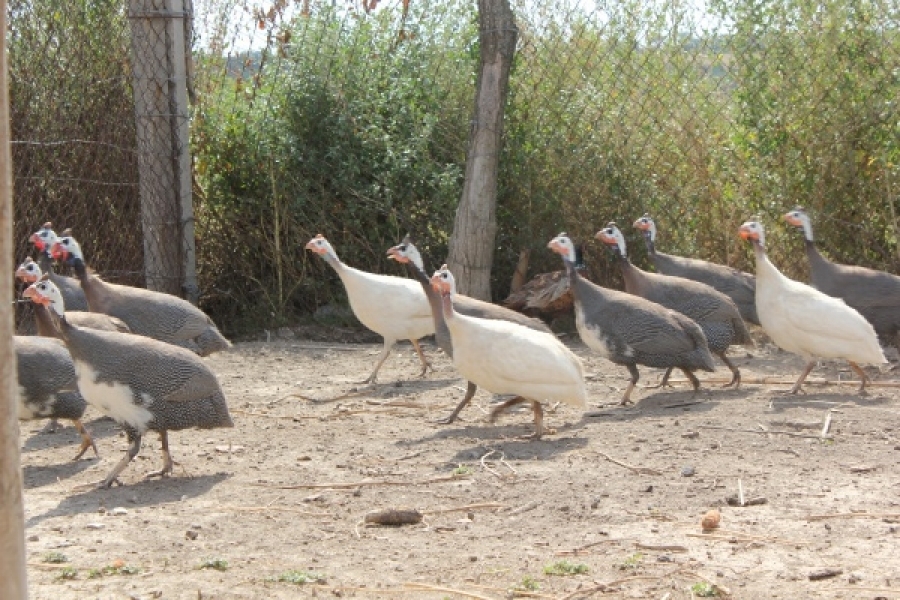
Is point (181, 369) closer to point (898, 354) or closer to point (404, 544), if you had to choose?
point (404, 544)

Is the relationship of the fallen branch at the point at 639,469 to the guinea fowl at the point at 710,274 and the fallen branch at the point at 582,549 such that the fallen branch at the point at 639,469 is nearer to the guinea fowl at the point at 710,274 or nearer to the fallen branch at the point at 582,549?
the fallen branch at the point at 582,549

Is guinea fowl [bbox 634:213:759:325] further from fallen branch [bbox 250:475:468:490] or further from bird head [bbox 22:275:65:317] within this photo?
bird head [bbox 22:275:65:317]

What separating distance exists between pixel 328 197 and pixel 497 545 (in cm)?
597

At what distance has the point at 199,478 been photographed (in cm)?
604

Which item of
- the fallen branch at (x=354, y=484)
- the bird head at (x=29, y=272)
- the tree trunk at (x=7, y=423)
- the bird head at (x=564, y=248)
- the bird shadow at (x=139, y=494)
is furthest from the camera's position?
the bird head at (x=564, y=248)

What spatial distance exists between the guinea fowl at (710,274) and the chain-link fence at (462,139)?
26.6 inches

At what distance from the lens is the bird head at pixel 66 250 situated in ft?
26.8

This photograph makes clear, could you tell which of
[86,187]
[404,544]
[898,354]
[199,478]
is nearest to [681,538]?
[404,544]

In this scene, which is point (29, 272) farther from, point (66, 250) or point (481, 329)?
point (481, 329)

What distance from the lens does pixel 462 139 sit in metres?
10.4

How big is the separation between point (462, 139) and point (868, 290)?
3.48 meters

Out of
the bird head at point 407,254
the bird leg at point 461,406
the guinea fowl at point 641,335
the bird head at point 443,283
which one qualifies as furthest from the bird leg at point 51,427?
the guinea fowl at point 641,335

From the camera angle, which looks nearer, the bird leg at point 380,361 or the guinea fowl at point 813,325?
the guinea fowl at point 813,325

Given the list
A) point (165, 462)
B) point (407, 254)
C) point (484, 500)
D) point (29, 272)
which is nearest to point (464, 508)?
point (484, 500)
